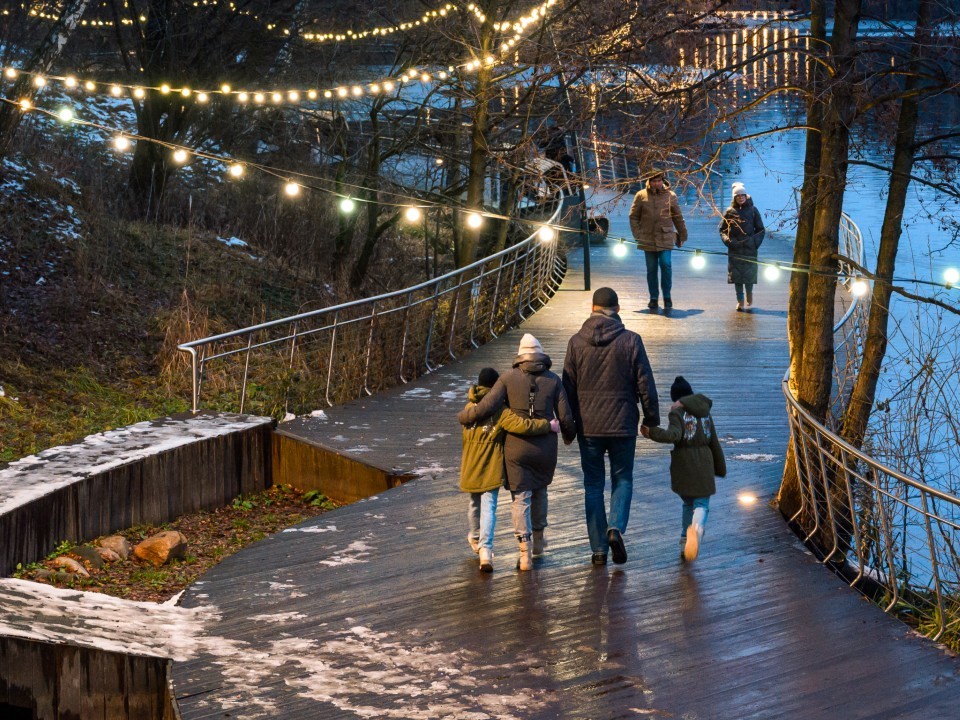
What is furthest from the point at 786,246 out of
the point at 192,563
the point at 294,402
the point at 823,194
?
the point at 192,563

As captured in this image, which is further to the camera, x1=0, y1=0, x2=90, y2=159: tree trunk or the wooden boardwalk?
x1=0, y1=0, x2=90, y2=159: tree trunk

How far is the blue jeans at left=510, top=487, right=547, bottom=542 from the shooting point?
767 centimetres

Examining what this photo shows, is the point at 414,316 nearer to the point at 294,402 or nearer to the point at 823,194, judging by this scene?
the point at 294,402

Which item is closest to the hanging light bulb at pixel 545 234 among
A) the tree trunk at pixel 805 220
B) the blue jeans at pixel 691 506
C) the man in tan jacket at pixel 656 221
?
the man in tan jacket at pixel 656 221

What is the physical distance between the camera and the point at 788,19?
9.95 metres

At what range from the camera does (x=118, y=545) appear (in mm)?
9359

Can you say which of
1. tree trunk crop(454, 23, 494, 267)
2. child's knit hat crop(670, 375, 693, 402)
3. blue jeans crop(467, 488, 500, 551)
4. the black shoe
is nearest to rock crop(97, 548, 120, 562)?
blue jeans crop(467, 488, 500, 551)

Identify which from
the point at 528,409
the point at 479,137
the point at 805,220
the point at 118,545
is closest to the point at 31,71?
the point at 479,137

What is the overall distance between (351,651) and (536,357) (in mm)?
2087

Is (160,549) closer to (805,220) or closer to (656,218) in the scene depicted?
(805,220)

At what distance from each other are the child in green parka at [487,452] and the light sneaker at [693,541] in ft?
3.61

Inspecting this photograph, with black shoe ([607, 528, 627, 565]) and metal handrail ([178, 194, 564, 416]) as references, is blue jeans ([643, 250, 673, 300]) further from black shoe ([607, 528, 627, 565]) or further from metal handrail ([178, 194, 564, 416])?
black shoe ([607, 528, 627, 565])

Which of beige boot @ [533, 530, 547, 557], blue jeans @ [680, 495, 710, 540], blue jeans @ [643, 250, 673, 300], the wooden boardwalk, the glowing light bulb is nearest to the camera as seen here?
the wooden boardwalk

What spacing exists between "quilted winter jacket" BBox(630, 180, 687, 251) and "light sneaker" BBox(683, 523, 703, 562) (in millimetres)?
7493
